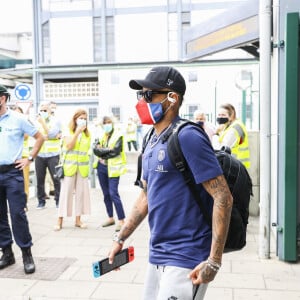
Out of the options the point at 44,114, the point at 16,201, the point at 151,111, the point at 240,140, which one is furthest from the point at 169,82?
the point at 44,114

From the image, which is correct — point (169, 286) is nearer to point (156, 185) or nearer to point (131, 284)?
point (156, 185)

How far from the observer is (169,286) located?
242cm

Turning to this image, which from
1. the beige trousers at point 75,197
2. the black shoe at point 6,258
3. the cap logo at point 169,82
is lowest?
the black shoe at point 6,258

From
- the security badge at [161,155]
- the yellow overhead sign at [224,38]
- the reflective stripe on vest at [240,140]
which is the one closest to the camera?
the security badge at [161,155]

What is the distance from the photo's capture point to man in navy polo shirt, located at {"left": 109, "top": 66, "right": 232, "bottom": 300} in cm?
237

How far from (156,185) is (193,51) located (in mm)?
5728

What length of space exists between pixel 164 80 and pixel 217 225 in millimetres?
850

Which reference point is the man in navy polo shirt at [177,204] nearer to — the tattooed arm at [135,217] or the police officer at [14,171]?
the tattooed arm at [135,217]

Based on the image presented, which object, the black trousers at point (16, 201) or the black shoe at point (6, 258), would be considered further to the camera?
the black shoe at point (6, 258)

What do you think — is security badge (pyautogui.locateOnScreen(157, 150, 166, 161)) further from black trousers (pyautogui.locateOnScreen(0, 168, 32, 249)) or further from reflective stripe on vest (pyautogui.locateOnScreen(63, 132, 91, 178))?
reflective stripe on vest (pyautogui.locateOnScreen(63, 132, 91, 178))

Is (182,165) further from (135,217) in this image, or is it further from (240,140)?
(240,140)

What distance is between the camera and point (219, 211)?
238 centimetres

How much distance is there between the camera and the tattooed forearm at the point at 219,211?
7.74 ft

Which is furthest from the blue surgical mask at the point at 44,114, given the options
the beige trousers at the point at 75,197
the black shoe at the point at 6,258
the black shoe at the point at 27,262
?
the black shoe at the point at 27,262
